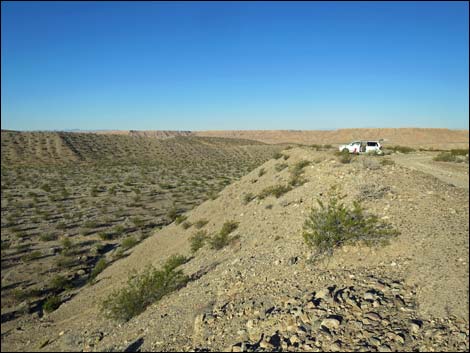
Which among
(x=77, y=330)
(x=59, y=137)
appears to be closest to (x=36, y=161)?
(x=59, y=137)

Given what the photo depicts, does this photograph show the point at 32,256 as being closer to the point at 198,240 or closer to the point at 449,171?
the point at 198,240

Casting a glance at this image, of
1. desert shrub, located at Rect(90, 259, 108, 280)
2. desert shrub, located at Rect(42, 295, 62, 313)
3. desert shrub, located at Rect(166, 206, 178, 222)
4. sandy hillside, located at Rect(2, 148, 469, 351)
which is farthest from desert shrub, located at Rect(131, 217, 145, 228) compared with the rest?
desert shrub, located at Rect(42, 295, 62, 313)

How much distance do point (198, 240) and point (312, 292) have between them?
7731mm

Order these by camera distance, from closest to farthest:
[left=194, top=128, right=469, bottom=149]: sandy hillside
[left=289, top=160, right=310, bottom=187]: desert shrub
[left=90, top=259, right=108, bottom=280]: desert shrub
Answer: [left=90, top=259, right=108, bottom=280]: desert shrub < [left=289, top=160, right=310, bottom=187]: desert shrub < [left=194, top=128, right=469, bottom=149]: sandy hillside

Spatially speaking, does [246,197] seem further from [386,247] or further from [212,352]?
[212,352]

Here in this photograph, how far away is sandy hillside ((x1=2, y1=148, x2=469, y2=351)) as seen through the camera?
5.82 metres

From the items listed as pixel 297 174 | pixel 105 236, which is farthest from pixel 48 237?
pixel 297 174

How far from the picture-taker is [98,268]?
48.9ft

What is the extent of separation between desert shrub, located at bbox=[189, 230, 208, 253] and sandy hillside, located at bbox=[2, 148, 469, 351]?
21.4 inches

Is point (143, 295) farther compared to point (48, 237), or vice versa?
point (48, 237)

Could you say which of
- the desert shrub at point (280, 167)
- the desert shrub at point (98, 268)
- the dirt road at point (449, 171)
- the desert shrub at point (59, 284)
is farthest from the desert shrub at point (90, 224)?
the dirt road at point (449, 171)

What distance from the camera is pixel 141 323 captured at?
8523 mm

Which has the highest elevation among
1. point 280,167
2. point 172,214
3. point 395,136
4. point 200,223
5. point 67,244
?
point 395,136

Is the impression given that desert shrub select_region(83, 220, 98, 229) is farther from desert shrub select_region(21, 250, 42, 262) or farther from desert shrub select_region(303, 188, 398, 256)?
desert shrub select_region(303, 188, 398, 256)
